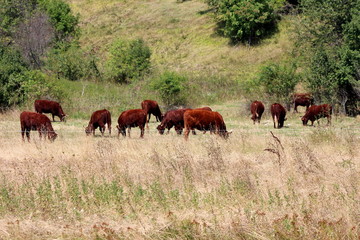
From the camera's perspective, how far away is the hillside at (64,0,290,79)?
51344 millimetres

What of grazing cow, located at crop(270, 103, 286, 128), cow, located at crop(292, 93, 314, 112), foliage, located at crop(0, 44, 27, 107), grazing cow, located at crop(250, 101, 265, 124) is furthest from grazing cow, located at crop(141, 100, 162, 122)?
foliage, located at crop(0, 44, 27, 107)

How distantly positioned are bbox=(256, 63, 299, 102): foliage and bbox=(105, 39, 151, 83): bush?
56.7ft

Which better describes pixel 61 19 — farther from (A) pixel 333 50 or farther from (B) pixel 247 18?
(A) pixel 333 50

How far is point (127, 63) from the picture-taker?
47906 mm

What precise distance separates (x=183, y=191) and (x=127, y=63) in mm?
38131

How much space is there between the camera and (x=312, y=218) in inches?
324

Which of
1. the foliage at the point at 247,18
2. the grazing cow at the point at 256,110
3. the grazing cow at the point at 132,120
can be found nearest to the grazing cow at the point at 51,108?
the grazing cow at the point at 132,120

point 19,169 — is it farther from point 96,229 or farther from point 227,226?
point 227,226

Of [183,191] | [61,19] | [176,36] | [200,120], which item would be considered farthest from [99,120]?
[61,19]

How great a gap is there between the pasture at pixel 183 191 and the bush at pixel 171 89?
20.6 meters

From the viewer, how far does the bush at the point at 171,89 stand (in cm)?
3600

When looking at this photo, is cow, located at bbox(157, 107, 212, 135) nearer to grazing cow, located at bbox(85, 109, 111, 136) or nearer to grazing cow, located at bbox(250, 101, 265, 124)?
→ grazing cow, located at bbox(85, 109, 111, 136)

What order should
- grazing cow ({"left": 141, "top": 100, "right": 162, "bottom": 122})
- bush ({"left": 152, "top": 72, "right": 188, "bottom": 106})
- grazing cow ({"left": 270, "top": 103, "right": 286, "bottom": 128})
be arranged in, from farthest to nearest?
1. bush ({"left": 152, "top": 72, "right": 188, "bottom": 106})
2. grazing cow ({"left": 141, "top": 100, "right": 162, "bottom": 122})
3. grazing cow ({"left": 270, "top": 103, "right": 286, "bottom": 128})

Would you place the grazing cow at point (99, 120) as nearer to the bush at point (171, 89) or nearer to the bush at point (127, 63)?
the bush at point (171, 89)
